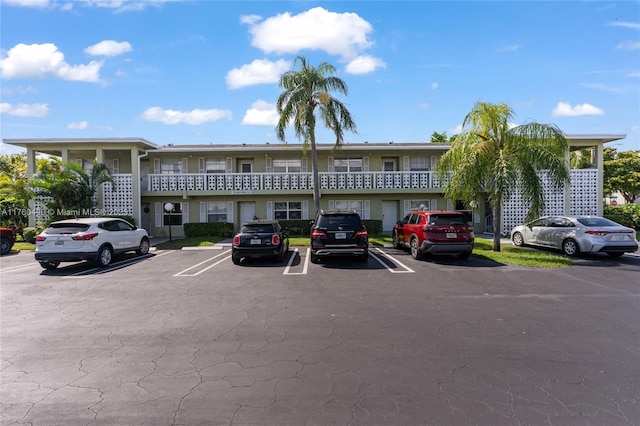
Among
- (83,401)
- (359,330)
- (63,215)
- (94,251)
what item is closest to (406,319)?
(359,330)

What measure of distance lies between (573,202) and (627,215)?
5623 millimetres

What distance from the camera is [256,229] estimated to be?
469 inches

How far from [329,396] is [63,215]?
19.9m

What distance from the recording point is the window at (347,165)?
74.3 feet

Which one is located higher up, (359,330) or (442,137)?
(442,137)

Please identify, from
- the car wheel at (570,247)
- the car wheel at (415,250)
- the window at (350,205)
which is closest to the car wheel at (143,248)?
the car wheel at (415,250)

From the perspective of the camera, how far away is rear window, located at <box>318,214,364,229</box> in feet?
37.2

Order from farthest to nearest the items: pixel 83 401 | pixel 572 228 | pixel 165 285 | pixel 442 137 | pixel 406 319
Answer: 1. pixel 442 137
2. pixel 572 228
3. pixel 165 285
4. pixel 406 319
5. pixel 83 401

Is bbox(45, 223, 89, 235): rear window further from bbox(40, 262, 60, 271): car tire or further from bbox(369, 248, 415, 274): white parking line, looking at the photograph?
bbox(369, 248, 415, 274): white parking line

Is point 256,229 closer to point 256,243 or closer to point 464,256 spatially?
point 256,243

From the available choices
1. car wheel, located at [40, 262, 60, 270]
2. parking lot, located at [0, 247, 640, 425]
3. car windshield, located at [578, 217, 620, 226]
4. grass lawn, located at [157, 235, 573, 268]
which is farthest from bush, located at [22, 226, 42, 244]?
car windshield, located at [578, 217, 620, 226]

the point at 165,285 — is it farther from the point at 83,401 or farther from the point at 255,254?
the point at 83,401

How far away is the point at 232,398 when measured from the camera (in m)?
3.55

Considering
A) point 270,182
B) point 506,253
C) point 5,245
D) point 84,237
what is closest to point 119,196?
point 5,245
